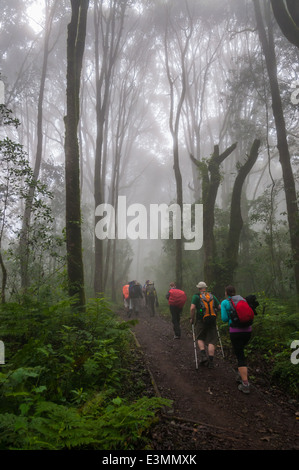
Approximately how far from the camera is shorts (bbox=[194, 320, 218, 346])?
5922 mm

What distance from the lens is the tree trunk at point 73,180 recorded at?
265 inches

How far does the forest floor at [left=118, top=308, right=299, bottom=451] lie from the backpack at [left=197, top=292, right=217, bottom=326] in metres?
1.02

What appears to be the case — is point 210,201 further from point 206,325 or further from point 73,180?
point 206,325

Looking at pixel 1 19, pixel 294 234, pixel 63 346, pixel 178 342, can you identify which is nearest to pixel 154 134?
pixel 1 19

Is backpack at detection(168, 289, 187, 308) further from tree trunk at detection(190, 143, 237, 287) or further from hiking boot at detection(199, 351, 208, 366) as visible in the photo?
tree trunk at detection(190, 143, 237, 287)

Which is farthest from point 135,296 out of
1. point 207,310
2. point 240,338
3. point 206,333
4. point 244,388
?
point 244,388

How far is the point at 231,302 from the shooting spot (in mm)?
4938

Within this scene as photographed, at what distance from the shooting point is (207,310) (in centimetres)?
597

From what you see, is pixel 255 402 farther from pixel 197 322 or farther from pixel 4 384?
pixel 4 384

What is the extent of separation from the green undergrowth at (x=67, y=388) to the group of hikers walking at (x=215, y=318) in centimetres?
171

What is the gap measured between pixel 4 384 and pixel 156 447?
6.30ft

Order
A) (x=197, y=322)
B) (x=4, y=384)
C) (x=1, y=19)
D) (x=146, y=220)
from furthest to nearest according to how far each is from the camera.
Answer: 1. (x=146, y=220)
2. (x=1, y=19)
3. (x=197, y=322)
4. (x=4, y=384)

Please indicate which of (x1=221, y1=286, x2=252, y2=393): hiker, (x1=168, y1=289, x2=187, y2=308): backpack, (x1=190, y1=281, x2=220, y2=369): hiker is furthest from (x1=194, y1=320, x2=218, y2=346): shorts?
(x1=168, y1=289, x2=187, y2=308): backpack

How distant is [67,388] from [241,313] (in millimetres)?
3216
